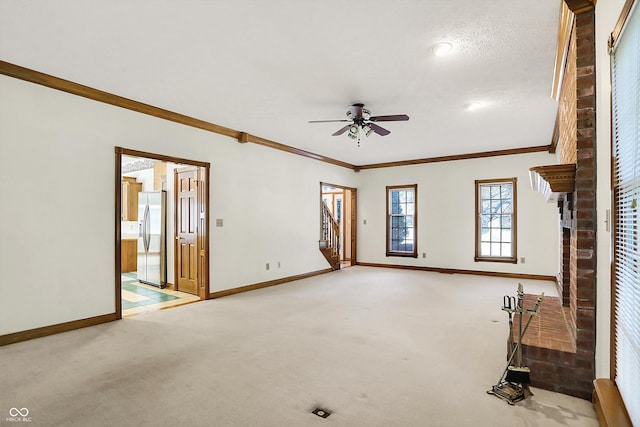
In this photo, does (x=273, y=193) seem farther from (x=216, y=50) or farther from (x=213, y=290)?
(x=216, y=50)

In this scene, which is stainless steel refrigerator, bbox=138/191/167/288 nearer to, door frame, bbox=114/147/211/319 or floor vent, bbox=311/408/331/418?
door frame, bbox=114/147/211/319

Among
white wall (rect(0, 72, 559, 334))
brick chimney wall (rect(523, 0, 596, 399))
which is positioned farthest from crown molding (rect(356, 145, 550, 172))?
brick chimney wall (rect(523, 0, 596, 399))

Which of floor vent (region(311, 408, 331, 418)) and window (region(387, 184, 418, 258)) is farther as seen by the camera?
window (region(387, 184, 418, 258))

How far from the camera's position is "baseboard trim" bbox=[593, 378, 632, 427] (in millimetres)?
1723

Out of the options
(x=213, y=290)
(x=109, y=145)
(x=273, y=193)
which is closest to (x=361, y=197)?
(x=273, y=193)

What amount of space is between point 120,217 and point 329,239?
17.9ft

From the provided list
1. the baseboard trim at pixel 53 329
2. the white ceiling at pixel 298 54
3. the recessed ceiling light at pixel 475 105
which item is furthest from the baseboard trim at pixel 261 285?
the recessed ceiling light at pixel 475 105

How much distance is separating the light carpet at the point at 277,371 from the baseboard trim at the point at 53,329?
0.38ft

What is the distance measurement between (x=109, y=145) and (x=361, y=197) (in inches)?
254

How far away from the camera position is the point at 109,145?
4223 millimetres

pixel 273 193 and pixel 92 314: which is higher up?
pixel 273 193

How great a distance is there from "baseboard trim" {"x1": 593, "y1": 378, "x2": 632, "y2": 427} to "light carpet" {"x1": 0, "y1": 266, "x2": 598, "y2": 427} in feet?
0.50

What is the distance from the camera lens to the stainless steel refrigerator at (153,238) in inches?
253

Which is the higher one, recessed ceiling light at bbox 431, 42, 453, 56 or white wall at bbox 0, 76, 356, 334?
recessed ceiling light at bbox 431, 42, 453, 56
